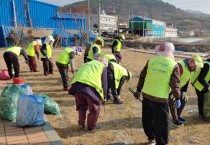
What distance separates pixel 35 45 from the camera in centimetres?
1102

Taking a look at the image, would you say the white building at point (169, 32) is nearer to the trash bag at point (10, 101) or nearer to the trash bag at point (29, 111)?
the trash bag at point (10, 101)

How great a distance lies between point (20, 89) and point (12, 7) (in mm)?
23123

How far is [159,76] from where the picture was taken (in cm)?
393

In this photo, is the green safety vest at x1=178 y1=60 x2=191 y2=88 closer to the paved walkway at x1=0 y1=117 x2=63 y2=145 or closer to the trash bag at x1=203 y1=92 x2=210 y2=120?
the trash bag at x1=203 y1=92 x2=210 y2=120

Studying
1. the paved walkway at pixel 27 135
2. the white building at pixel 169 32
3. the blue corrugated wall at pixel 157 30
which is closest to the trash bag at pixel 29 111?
the paved walkway at pixel 27 135

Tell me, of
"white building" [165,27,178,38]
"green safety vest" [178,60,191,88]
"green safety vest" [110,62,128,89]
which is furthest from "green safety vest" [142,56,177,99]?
"white building" [165,27,178,38]

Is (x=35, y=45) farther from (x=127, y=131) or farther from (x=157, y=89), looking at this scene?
(x=157, y=89)

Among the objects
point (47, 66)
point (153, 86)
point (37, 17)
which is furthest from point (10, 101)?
point (37, 17)

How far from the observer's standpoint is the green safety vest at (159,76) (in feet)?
12.7

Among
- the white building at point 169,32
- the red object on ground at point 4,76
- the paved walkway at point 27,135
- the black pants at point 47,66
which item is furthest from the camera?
the white building at point 169,32

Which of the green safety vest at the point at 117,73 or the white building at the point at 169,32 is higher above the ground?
the white building at the point at 169,32

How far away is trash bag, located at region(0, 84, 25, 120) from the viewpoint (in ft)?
16.5

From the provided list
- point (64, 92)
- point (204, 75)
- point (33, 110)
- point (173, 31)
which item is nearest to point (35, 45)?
point (64, 92)

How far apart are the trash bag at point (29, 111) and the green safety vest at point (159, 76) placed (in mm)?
1939
